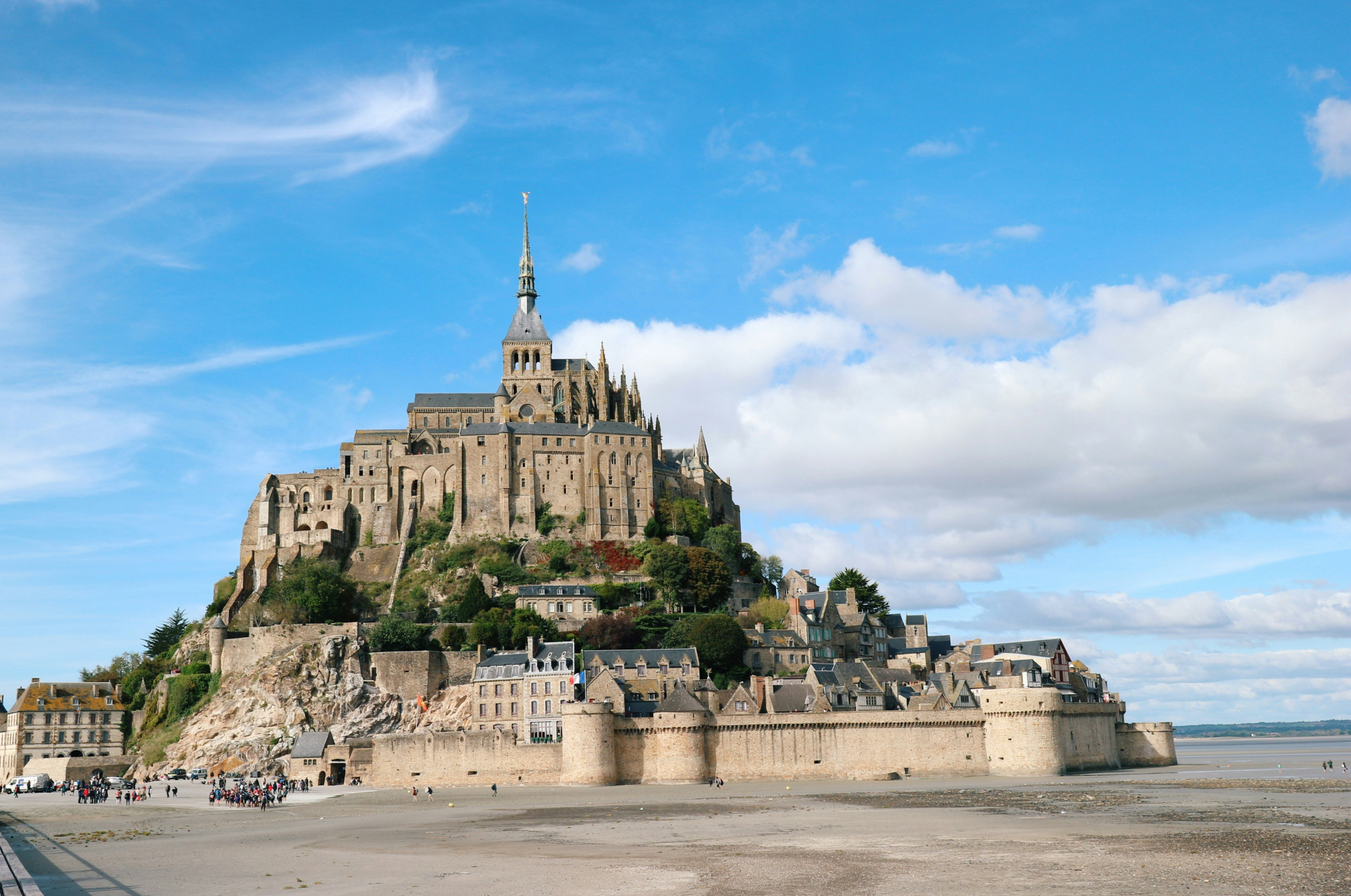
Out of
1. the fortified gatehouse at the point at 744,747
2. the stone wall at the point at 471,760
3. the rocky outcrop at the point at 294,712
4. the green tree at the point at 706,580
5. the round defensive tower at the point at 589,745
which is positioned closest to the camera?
the round defensive tower at the point at 589,745

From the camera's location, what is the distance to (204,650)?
8025 cm

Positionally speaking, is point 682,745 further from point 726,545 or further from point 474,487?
point 474,487

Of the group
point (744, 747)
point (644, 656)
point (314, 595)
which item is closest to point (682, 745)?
point (744, 747)

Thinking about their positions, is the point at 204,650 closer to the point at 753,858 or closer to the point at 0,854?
the point at 0,854

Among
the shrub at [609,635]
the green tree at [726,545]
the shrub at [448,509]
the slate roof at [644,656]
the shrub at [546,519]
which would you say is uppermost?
the shrub at [448,509]

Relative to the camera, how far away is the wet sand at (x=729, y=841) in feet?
93.6

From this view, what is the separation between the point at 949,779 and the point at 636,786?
49.0 ft

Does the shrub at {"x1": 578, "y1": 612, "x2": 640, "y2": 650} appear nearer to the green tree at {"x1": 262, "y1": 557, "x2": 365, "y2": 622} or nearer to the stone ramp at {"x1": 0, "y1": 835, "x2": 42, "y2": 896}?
the green tree at {"x1": 262, "y1": 557, "x2": 365, "y2": 622}

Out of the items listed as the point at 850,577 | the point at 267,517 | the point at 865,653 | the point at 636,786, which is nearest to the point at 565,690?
the point at 636,786

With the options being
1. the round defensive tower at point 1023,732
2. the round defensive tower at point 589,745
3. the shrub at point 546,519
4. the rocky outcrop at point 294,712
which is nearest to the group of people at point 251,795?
the rocky outcrop at point 294,712

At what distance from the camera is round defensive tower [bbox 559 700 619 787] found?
5762cm

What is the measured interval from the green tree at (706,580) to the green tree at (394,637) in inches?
703

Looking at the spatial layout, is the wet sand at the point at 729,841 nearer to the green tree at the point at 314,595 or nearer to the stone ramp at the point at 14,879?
the stone ramp at the point at 14,879

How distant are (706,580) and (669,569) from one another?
2.67 metres
